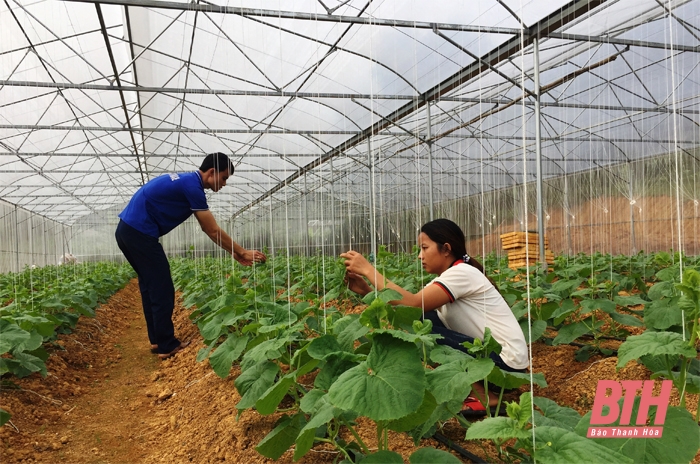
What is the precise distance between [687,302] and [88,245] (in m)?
38.1

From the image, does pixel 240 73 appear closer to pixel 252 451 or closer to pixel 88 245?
pixel 252 451

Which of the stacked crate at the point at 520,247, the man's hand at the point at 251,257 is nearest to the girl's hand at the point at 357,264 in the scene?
the man's hand at the point at 251,257

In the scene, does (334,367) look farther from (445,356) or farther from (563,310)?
(563,310)

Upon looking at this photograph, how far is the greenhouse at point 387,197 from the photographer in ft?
6.77

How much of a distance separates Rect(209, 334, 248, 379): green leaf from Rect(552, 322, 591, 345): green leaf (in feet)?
7.40

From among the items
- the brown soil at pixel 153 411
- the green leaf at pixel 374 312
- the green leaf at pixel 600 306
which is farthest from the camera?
the green leaf at pixel 600 306

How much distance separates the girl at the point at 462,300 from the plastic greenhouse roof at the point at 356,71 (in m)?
3.10

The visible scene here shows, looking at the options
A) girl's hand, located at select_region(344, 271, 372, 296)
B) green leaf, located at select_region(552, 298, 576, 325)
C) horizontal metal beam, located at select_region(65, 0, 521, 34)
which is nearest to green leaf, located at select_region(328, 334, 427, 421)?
girl's hand, located at select_region(344, 271, 372, 296)

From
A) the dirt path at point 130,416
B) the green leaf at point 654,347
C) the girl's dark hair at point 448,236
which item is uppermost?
the girl's dark hair at point 448,236

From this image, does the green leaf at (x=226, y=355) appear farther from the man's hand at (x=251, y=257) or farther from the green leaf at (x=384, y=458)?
the green leaf at (x=384, y=458)

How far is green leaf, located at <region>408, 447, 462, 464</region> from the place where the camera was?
163cm

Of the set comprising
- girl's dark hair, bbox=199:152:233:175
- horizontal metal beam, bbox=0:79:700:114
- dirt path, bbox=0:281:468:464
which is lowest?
dirt path, bbox=0:281:468:464

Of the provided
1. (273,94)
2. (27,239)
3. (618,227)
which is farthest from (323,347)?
(27,239)

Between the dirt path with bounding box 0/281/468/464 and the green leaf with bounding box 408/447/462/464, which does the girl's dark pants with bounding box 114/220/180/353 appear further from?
the green leaf with bounding box 408/447/462/464
